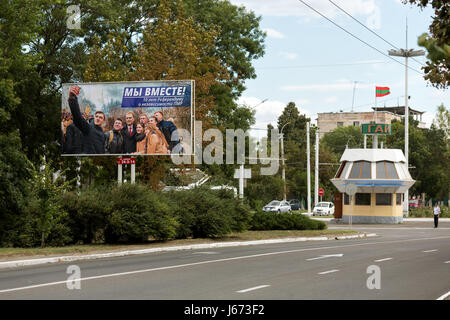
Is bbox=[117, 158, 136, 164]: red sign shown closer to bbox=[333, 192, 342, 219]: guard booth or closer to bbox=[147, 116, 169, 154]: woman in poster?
bbox=[147, 116, 169, 154]: woman in poster

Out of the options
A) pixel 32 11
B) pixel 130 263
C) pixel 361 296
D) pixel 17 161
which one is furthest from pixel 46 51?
pixel 361 296

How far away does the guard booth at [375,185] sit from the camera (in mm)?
52969

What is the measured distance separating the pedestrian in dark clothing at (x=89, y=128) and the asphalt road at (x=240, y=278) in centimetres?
960

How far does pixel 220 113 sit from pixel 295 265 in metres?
23.8

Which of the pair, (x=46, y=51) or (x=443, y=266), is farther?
(x=46, y=51)

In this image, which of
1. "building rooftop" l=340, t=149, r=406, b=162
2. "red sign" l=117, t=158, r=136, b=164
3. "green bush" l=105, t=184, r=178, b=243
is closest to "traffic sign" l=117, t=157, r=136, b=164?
"red sign" l=117, t=158, r=136, b=164

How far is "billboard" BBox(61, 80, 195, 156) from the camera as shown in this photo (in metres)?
28.5

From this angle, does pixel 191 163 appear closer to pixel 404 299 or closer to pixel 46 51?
pixel 46 51

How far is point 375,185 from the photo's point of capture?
52.8 meters

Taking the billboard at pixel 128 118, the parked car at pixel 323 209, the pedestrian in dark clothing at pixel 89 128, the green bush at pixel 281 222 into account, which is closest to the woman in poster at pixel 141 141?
the billboard at pixel 128 118

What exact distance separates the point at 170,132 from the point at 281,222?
1015cm

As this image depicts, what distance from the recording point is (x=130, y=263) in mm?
17688

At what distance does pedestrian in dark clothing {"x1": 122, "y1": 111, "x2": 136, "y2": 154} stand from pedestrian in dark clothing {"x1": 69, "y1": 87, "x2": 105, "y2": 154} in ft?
3.60

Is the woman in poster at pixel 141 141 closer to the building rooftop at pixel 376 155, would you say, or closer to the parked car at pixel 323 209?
the building rooftop at pixel 376 155
